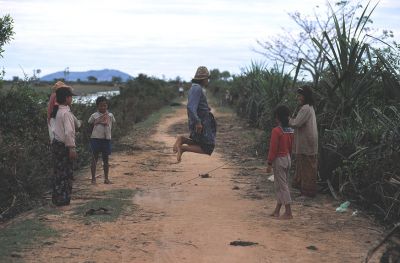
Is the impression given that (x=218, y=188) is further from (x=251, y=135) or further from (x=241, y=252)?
(x=251, y=135)

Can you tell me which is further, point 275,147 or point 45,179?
point 45,179

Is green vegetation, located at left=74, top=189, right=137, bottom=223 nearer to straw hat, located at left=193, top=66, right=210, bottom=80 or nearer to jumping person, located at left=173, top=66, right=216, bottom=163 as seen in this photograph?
jumping person, located at left=173, top=66, right=216, bottom=163

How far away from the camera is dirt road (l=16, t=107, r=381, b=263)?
5059mm

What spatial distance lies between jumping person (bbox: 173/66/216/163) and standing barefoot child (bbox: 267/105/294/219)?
1.15 meters

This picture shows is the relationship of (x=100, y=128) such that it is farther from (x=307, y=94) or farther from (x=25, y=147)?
(x=307, y=94)

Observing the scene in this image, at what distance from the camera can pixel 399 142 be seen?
6492mm

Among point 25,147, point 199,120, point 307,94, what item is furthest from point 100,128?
point 307,94

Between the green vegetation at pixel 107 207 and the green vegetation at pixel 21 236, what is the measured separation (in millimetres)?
592

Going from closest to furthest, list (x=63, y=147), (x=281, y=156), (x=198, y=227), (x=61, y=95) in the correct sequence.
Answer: (x=198, y=227) < (x=281, y=156) < (x=61, y=95) < (x=63, y=147)

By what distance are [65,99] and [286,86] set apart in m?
7.26

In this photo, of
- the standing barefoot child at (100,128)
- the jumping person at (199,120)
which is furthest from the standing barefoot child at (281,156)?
the standing barefoot child at (100,128)

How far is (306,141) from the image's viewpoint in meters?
7.69

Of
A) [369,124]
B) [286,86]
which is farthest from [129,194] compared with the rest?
[286,86]

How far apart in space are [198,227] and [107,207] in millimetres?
1548
